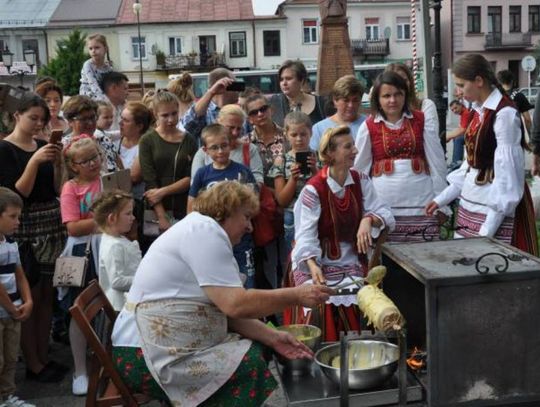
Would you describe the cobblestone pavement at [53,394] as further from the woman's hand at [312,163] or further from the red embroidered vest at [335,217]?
the woman's hand at [312,163]

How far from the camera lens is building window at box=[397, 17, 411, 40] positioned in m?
46.3

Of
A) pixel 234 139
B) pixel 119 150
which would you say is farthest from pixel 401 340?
pixel 119 150

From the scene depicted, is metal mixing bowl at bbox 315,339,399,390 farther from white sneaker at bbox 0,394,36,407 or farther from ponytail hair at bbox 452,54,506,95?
white sneaker at bbox 0,394,36,407

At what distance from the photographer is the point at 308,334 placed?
3.27m

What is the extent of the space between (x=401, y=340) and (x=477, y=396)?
363mm

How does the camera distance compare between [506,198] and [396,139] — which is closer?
[506,198]

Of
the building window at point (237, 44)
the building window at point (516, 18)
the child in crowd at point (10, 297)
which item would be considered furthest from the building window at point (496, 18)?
the child in crowd at point (10, 297)

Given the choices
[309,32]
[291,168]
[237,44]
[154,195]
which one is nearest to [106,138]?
[154,195]

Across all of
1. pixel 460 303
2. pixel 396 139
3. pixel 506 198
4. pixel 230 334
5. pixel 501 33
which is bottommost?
pixel 230 334

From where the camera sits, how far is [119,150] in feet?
18.5

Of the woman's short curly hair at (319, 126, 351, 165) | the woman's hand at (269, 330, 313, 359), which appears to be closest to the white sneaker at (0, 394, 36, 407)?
the woman's hand at (269, 330, 313, 359)

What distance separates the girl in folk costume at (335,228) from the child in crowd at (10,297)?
5.42 feet

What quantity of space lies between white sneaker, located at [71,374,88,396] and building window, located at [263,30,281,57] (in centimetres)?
4392

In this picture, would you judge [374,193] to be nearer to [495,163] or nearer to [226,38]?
[495,163]
